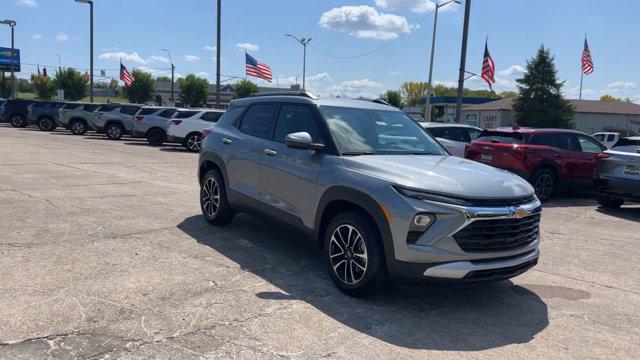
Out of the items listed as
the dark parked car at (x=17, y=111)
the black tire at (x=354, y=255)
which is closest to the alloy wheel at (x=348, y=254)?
the black tire at (x=354, y=255)

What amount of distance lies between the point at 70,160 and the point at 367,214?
12035mm

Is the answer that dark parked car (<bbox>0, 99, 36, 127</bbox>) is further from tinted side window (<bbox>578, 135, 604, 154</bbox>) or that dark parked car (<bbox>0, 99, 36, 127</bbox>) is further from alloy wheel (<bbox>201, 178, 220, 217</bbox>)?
tinted side window (<bbox>578, 135, 604, 154</bbox>)

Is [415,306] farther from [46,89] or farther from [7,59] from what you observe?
[46,89]

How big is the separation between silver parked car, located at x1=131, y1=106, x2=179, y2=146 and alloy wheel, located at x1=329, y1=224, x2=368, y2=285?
18.4 meters

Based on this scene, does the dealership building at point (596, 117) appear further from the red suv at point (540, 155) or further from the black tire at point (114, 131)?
the red suv at point (540, 155)

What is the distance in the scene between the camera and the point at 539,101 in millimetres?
41438

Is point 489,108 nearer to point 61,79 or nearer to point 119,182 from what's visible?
point 119,182

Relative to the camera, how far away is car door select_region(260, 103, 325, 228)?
197 inches

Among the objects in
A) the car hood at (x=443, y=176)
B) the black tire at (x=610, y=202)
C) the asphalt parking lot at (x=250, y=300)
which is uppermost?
the car hood at (x=443, y=176)

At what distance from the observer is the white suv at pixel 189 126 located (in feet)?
64.1

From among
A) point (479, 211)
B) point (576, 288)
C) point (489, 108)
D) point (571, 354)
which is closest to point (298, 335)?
point (479, 211)

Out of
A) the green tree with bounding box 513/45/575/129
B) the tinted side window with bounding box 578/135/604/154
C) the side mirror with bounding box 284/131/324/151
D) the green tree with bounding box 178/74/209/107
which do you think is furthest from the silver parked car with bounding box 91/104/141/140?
the green tree with bounding box 178/74/209/107

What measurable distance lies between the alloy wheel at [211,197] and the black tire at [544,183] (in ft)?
23.5

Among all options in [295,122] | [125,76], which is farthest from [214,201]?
[125,76]
